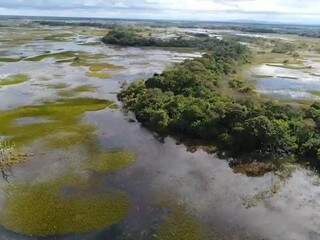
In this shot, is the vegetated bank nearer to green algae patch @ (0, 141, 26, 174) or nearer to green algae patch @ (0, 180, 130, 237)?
green algae patch @ (0, 180, 130, 237)

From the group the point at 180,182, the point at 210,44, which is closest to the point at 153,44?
the point at 210,44

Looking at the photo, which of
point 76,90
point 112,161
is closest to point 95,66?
point 76,90

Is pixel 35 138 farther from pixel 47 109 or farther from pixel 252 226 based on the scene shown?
pixel 252 226

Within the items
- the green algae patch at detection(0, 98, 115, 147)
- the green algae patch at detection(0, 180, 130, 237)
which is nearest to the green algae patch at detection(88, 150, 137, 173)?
the green algae patch at detection(0, 180, 130, 237)

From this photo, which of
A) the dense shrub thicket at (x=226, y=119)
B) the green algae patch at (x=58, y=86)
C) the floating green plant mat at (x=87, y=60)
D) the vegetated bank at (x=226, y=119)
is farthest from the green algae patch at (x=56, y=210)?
the floating green plant mat at (x=87, y=60)

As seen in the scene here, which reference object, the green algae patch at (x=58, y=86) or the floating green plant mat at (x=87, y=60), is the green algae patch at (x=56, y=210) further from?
the floating green plant mat at (x=87, y=60)

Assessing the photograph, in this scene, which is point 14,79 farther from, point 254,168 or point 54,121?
point 254,168
